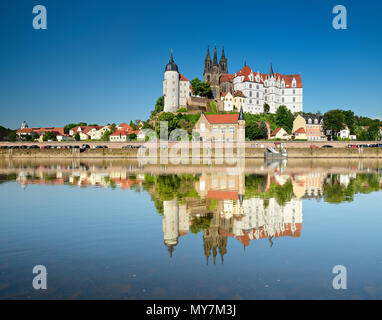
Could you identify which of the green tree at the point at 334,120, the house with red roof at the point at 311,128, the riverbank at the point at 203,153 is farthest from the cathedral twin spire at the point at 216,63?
the riverbank at the point at 203,153

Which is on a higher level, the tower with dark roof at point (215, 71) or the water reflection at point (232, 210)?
the tower with dark roof at point (215, 71)

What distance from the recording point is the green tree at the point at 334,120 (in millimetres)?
96688

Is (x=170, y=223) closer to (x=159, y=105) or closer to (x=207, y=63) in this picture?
(x=159, y=105)

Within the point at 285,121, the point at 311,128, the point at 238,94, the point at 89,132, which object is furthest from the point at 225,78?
the point at 89,132

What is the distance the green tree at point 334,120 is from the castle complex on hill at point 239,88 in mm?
25268

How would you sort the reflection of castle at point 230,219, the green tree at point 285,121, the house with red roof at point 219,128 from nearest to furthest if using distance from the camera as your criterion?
the reflection of castle at point 230,219 → the house with red roof at point 219,128 → the green tree at point 285,121

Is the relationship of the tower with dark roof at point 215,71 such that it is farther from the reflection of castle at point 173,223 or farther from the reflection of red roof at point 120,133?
the reflection of castle at point 173,223

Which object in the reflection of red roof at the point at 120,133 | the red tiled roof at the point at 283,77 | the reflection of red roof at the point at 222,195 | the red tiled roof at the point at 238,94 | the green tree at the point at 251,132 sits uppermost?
the red tiled roof at the point at 283,77

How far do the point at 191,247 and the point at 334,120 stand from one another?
98.7m

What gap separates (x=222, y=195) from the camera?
18.8 meters

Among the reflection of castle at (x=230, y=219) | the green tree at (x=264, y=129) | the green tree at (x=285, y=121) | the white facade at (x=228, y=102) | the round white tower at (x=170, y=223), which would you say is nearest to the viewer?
the round white tower at (x=170, y=223)

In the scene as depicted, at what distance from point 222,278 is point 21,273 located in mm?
4625
